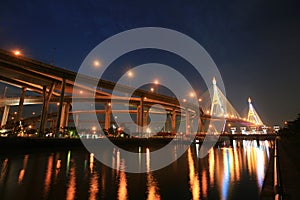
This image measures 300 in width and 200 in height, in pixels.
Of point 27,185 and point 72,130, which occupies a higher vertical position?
point 72,130

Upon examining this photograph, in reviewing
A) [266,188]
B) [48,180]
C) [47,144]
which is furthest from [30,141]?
[266,188]

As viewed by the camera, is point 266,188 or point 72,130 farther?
point 72,130

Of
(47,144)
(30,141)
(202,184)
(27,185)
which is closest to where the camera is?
(27,185)

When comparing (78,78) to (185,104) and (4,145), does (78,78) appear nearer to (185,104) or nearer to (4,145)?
(4,145)

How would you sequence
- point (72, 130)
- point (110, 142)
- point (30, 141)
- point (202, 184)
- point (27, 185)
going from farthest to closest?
point (72, 130) → point (110, 142) → point (30, 141) → point (202, 184) → point (27, 185)

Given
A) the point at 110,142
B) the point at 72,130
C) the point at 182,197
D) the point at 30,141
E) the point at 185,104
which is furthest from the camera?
the point at 185,104

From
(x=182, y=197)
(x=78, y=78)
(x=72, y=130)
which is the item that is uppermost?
(x=78, y=78)

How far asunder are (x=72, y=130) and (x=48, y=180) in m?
42.5

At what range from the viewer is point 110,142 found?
47.2 meters

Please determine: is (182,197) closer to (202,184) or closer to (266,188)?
(202,184)

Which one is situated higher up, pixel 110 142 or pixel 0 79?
pixel 0 79

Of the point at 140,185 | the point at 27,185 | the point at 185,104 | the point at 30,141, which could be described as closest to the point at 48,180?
the point at 27,185

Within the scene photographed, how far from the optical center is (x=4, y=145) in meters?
27.3

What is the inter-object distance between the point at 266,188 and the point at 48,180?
11.2 metres
